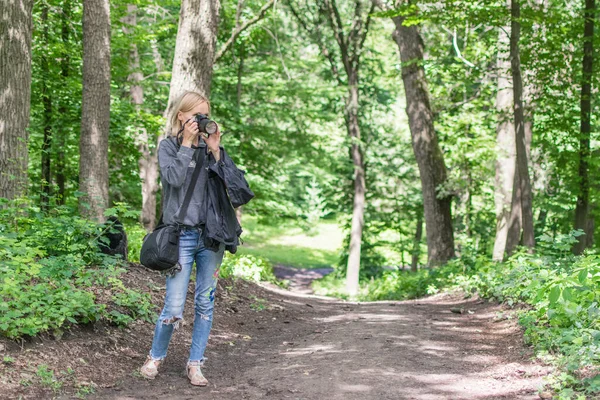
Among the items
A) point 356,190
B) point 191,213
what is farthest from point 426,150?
point 191,213

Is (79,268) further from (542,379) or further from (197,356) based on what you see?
(542,379)

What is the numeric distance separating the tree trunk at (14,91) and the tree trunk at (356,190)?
15792 mm

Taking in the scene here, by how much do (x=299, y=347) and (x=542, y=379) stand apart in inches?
97.8

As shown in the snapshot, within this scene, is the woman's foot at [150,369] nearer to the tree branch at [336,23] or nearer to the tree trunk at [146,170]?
the tree trunk at [146,170]

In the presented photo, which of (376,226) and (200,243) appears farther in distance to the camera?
(376,226)

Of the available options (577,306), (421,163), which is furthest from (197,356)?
(421,163)

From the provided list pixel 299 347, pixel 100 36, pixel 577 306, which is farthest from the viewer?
pixel 100 36

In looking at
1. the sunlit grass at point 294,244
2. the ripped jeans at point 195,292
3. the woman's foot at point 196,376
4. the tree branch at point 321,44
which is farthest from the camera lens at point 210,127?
the sunlit grass at point 294,244

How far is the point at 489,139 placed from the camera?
16969mm

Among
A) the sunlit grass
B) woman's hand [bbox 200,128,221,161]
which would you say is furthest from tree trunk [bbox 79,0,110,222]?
the sunlit grass

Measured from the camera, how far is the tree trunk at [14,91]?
7.18 metres

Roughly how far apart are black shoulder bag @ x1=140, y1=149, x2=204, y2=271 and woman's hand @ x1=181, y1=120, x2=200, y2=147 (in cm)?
34

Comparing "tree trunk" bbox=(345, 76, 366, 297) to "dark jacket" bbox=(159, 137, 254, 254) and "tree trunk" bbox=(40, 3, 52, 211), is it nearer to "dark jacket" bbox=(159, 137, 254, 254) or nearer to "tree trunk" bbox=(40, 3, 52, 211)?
"tree trunk" bbox=(40, 3, 52, 211)

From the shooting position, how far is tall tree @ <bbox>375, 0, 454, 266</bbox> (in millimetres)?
14102
